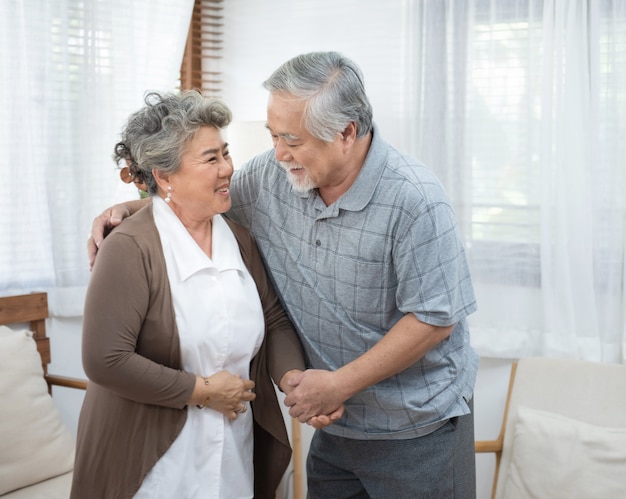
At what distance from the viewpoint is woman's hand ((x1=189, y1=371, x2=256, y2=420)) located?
5.72 feet

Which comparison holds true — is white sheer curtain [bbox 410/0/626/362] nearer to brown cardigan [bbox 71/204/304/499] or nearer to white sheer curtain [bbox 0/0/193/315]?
white sheer curtain [bbox 0/0/193/315]

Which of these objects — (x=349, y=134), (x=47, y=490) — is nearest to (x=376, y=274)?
(x=349, y=134)

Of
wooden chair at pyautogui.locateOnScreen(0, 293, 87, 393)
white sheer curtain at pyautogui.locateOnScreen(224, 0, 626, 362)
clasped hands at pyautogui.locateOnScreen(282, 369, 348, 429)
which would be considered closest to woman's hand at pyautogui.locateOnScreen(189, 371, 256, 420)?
clasped hands at pyautogui.locateOnScreen(282, 369, 348, 429)

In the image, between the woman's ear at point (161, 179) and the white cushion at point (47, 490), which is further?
the white cushion at point (47, 490)

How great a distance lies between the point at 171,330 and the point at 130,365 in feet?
0.39

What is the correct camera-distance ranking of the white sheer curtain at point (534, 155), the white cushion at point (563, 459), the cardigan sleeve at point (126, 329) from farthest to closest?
1. the white sheer curtain at point (534, 155)
2. the white cushion at point (563, 459)
3. the cardigan sleeve at point (126, 329)

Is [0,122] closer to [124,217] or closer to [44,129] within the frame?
[44,129]

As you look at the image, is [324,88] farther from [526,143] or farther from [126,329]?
[526,143]

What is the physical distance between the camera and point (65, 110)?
3.00m

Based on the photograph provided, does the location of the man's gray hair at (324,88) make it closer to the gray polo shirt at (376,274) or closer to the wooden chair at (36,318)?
the gray polo shirt at (376,274)

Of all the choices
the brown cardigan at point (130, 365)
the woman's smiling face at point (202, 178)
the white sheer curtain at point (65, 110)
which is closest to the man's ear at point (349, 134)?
the woman's smiling face at point (202, 178)

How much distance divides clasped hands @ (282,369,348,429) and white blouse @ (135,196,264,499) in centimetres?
16

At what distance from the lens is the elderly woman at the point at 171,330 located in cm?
166

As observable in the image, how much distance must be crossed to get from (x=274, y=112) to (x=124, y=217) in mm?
495
